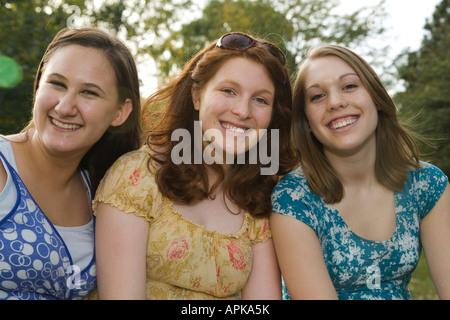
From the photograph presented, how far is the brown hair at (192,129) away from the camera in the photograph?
108 inches

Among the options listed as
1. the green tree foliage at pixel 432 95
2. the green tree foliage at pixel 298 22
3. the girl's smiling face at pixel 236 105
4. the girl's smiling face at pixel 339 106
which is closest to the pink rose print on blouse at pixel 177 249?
the girl's smiling face at pixel 236 105

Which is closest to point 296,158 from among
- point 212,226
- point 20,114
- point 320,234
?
point 320,234

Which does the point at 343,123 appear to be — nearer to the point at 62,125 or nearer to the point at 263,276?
the point at 263,276

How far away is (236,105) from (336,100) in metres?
0.66

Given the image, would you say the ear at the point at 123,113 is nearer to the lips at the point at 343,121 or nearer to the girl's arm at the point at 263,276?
the girl's arm at the point at 263,276

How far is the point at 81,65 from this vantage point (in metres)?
2.62

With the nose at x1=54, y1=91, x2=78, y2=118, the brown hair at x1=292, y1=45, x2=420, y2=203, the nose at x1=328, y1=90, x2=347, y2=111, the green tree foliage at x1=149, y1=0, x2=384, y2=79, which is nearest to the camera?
the nose at x1=54, y1=91, x2=78, y2=118

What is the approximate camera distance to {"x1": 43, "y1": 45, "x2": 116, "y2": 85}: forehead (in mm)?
2600

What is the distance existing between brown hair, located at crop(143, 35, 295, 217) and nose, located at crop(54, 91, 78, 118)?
52cm

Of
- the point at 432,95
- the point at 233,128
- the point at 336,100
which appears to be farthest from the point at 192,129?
the point at 432,95

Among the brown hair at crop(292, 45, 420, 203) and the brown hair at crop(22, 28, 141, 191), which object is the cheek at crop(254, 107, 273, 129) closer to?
the brown hair at crop(292, 45, 420, 203)

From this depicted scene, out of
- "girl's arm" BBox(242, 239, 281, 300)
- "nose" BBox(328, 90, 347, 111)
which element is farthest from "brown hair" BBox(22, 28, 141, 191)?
"nose" BBox(328, 90, 347, 111)
